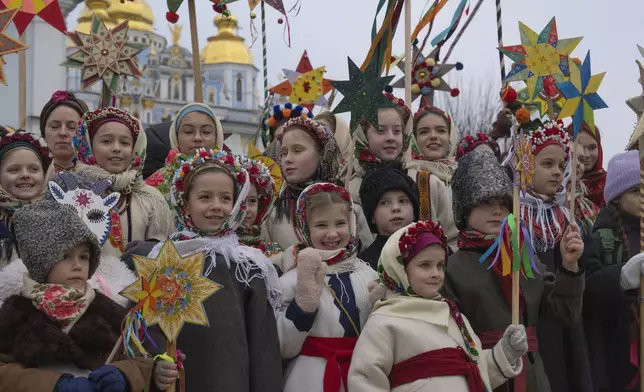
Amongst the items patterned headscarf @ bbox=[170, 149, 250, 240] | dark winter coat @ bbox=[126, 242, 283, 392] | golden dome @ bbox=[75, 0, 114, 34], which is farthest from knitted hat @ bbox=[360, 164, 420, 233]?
golden dome @ bbox=[75, 0, 114, 34]

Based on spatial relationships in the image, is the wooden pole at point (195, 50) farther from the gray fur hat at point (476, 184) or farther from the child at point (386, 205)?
the gray fur hat at point (476, 184)

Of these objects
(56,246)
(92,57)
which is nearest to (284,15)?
(92,57)

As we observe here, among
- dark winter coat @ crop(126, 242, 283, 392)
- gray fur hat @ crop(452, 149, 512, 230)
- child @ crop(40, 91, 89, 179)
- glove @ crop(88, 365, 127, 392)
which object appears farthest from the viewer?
child @ crop(40, 91, 89, 179)

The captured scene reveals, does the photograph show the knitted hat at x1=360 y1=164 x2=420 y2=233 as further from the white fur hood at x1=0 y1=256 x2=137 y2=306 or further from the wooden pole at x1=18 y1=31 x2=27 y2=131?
the wooden pole at x1=18 y1=31 x2=27 y2=131

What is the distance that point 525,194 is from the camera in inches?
247

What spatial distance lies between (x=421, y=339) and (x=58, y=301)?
1.67m

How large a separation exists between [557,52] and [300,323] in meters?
2.47

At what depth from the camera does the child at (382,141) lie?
6547mm

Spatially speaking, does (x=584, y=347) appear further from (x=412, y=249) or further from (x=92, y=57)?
(x=92, y=57)

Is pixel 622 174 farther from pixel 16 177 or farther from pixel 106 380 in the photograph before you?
pixel 106 380

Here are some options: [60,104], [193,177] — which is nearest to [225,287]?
[193,177]

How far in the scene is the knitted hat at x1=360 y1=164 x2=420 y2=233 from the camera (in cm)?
→ 596

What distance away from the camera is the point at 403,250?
17.0 feet

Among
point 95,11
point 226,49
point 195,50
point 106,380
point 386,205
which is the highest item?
point 226,49
